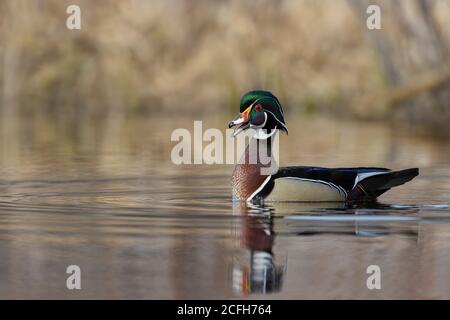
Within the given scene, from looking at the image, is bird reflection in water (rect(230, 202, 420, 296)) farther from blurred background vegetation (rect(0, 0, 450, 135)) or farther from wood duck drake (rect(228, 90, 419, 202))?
blurred background vegetation (rect(0, 0, 450, 135))

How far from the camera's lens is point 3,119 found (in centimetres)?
2695

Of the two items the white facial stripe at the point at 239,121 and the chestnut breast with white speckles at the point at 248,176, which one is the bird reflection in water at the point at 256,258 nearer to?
the chestnut breast with white speckles at the point at 248,176

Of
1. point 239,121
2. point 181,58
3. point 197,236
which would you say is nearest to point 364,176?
point 239,121

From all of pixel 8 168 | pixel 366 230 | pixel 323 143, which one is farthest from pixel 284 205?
pixel 323 143

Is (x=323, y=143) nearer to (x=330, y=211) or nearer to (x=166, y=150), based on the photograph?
(x=166, y=150)

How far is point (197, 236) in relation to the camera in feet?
28.0

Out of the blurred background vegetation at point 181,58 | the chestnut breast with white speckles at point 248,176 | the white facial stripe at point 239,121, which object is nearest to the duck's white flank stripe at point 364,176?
the chestnut breast with white speckles at point 248,176

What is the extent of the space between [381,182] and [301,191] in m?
0.70

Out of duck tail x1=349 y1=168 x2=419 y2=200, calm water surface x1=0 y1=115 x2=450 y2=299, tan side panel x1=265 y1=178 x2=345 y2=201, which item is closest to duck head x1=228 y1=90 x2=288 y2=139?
tan side panel x1=265 y1=178 x2=345 y2=201

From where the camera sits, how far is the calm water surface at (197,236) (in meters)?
6.73

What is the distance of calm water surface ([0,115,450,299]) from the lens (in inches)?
265

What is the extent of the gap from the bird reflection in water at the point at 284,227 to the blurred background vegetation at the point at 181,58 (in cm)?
1819

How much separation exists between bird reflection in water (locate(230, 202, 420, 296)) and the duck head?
2.38 ft

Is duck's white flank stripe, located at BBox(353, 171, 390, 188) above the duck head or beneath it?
beneath
